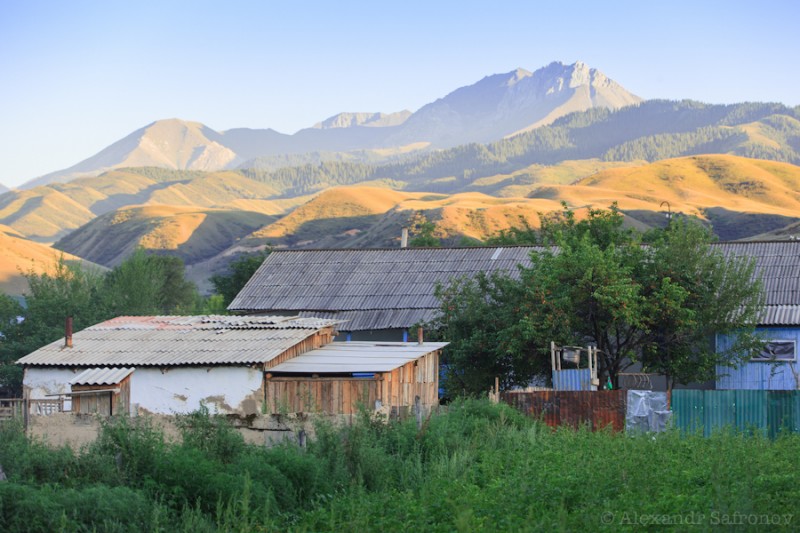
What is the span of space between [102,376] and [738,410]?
12.1 metres

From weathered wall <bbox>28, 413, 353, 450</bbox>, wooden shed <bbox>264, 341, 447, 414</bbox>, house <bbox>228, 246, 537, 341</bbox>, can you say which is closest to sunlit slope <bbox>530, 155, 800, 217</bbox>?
house <bbox>228, 246, 537, 341</bbox>

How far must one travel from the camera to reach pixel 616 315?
2191 centimetres

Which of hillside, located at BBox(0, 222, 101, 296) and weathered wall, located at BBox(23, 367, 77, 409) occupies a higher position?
hillside, located at BBox(0, 222, 101, 296)

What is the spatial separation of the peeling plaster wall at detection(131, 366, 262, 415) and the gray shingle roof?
8.99m

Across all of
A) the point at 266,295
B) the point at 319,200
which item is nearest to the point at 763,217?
the point at 319,200

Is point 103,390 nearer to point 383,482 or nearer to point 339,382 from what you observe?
point 339,382

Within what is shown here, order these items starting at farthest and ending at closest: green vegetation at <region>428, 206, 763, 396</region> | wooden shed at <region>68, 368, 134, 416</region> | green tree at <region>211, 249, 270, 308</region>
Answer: green tree at <region>211, 249, 270, 308</region> < green vegetation at <region>428, 206, 763, 396</region> < wooden shed at <region>68, 368, 134, 416</region>

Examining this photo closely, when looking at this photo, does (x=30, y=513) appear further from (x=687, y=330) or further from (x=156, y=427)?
(x=687, y=330)

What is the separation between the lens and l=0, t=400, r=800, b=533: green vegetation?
9977mm

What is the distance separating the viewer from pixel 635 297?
22172 millimetres

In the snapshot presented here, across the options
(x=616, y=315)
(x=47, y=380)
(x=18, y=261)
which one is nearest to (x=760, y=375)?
(x=616, y=315)

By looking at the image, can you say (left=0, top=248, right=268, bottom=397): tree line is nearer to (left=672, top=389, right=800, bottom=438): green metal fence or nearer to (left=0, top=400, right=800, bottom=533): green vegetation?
(left=672, top=389, right=800, bottom=438): green metal fence

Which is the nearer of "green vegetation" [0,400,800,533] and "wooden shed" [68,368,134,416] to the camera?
"green vegetation" [0,400,800,533]

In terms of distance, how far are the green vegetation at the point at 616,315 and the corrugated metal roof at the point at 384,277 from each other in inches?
131
